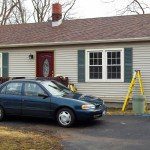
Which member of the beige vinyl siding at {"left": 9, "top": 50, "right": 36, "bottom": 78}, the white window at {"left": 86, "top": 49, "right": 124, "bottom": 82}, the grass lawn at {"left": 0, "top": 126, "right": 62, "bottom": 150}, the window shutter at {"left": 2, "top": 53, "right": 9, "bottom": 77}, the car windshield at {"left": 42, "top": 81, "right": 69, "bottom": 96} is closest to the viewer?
the grass lawn at {"left": 0, "top": 126, "right": 62, "bottom": 150}

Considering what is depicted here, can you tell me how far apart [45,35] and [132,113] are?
6.81 meters

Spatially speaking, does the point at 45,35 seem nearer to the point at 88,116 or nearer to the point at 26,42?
the point at 26,42

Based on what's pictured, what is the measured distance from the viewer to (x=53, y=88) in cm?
1302

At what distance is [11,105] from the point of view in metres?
13.2

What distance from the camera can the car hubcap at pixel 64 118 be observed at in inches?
475

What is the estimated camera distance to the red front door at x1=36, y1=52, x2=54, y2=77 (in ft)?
61.5

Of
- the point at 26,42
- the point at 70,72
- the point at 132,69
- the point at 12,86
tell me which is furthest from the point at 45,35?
the point at 12,86

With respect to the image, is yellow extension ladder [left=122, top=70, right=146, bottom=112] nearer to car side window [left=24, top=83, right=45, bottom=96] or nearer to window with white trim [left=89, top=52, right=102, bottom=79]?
window with white trim [left=89, top=52, right=102, bottom=79]

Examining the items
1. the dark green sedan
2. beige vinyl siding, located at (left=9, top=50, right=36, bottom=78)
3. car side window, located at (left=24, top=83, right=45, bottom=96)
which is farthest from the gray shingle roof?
car side window, located at (left=24, top=83, right=45, bottom=96)

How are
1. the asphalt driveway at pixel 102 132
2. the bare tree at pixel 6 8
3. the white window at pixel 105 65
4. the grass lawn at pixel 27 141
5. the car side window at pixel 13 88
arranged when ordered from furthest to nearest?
the bare tree at pixel 6 8
the white window at pixel 105 65
the car side window at pixel 13 88
the asphalt driveway at pixel 102 132
the grass lawn at pixel 27 141

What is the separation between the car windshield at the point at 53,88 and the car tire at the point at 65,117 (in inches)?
29.8

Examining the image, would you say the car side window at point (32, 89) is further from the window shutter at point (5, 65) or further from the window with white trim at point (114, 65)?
the window shutter at point (5, 65)

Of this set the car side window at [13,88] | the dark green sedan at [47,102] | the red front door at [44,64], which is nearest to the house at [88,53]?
the red front door at [44,64]

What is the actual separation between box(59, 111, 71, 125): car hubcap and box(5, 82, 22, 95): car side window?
6.18ft
